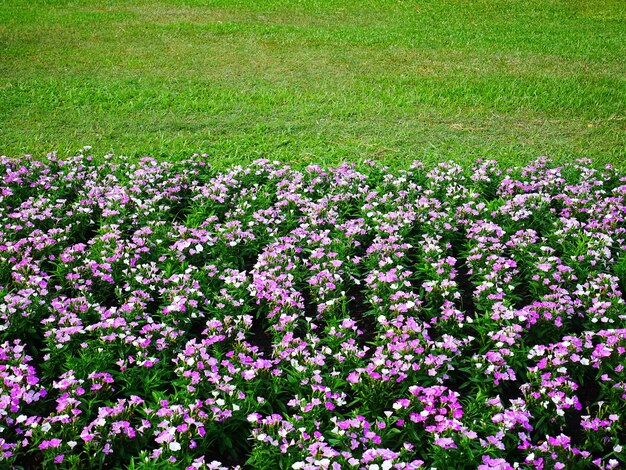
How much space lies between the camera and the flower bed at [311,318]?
3.25 meters

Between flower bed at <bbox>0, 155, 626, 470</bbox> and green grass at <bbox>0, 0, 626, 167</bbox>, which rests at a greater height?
green grass at <bbox>0, 0, 626, 167</bbox>

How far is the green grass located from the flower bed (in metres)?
1.19

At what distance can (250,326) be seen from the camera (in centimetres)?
409

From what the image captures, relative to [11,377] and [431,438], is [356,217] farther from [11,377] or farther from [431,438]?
[11,377]

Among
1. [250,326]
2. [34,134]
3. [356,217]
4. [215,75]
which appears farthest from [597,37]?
[250,326]

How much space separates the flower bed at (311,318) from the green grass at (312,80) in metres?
1.19

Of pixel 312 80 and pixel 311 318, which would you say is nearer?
pixel 311 318

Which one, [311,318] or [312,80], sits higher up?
[312,80]

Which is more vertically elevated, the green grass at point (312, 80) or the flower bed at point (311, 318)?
the green grass at point (312, 80)

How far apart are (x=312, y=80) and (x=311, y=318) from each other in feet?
21.0

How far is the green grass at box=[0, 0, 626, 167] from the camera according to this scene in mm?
7465

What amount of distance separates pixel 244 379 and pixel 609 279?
2625 millimetres

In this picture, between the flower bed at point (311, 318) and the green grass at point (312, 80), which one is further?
the green grass at point (312, 80)

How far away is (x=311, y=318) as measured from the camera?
4.05 meters
